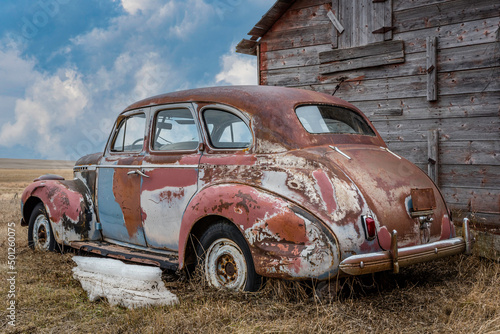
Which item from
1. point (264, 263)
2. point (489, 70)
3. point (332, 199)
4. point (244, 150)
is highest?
point (489, 70)

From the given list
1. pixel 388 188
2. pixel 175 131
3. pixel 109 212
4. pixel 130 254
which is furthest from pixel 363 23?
pixel 130 254

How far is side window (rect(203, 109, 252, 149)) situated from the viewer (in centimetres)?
416

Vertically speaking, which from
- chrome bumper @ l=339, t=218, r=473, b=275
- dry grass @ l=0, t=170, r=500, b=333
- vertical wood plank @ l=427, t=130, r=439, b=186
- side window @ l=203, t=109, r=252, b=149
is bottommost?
dry grass @ l=0, t=170, r=500, b=333

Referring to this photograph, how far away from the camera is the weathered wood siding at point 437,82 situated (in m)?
7.43

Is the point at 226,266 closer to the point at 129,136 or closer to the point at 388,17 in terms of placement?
the point at 129,136

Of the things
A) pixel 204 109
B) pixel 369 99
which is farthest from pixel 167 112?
pixel 369 99

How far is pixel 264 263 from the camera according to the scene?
3445 millimetres

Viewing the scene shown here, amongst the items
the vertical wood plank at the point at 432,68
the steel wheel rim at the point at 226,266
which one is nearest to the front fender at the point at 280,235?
the steel wheel rim at the point at 226,266

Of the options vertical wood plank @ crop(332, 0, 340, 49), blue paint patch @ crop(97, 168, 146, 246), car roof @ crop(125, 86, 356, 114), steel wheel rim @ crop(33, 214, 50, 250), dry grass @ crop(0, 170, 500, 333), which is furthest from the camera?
vertical wood plank @ crop(332, 0, 340, 49)

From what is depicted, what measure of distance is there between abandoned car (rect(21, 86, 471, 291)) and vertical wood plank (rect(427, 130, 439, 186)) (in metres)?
3.49

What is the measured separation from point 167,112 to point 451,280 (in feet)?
10.6

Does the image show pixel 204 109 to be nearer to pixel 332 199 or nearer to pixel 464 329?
pixel 332 199

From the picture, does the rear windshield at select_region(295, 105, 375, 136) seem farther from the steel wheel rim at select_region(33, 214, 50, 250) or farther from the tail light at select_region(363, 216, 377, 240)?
the steel wheel rim at select_region(33, 214, 50, 250)

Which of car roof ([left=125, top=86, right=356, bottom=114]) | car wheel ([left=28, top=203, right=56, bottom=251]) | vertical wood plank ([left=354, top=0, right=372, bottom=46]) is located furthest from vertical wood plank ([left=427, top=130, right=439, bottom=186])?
car wheel ([left=28, top=203, right=56, bottom=251])
